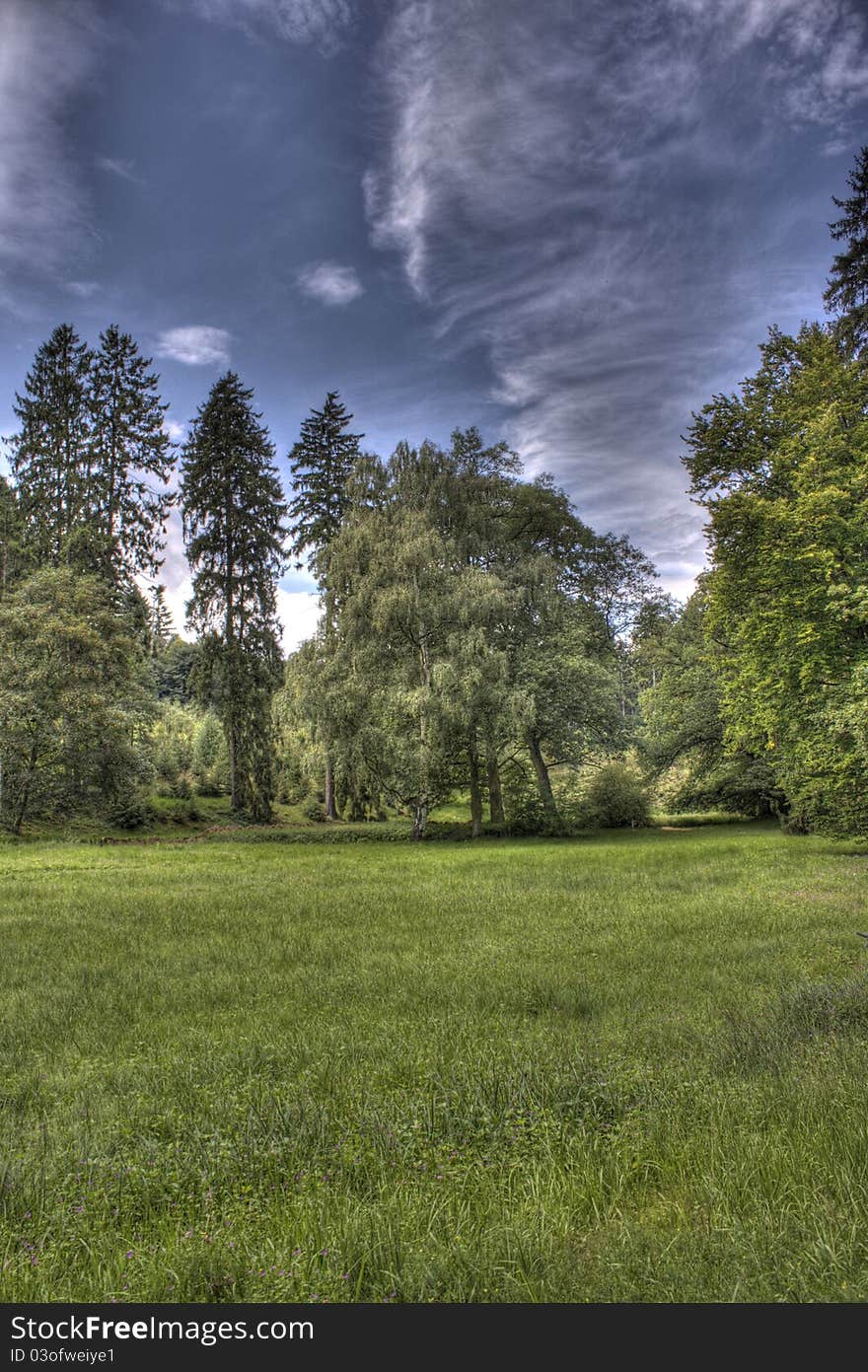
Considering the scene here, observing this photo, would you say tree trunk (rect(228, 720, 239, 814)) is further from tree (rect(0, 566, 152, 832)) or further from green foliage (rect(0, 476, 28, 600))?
green foliage (rect(0, 476, 28, 600))

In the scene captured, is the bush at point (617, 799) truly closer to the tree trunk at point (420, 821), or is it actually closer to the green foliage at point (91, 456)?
the tree trunk at point (420, 821)

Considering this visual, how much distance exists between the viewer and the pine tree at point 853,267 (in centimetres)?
1955

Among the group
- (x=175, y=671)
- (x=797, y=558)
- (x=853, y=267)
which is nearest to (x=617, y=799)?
(x=797, y=558)

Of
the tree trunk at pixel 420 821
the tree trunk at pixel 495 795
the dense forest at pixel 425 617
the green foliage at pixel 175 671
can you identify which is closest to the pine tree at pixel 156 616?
→ the dense forest at pixel 425 617

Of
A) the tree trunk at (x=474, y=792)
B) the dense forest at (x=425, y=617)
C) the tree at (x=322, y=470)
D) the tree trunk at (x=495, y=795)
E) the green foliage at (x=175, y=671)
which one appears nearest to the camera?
the dense forest at (x=425, y=617)

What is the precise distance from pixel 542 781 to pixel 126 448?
29328 mm

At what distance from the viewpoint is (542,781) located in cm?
2877

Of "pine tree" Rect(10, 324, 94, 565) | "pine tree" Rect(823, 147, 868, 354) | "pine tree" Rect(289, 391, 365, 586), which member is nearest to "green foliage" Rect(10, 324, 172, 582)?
"pine tree" Rect(10, 324, 94, 565)

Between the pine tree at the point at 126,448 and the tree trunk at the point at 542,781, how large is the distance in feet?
76.2

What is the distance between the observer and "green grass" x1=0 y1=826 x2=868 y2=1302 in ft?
7.77

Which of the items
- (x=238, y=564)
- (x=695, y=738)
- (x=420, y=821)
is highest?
(x=238, y=564)

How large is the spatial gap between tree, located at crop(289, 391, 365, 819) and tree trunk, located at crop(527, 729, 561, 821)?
12.8 meters

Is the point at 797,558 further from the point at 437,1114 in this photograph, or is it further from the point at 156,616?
the point at 156,616

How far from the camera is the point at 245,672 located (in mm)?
32156
